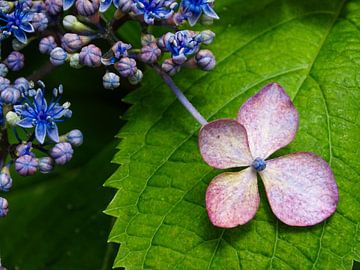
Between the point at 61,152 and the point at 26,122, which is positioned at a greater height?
the point at 26,122

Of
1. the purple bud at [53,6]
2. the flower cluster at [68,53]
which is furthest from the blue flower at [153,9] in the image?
the purple bud at [53,6]

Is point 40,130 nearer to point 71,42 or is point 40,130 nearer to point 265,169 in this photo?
point 71,42

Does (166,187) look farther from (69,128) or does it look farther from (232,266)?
(69,128)

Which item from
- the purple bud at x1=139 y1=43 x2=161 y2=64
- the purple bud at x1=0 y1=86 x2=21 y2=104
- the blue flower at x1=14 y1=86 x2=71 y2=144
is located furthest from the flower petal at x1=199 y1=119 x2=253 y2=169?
the purple bud at x1=0 y1=86 x2=21 y2=104

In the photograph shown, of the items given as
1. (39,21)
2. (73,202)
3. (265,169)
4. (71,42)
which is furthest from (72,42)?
(73,202)

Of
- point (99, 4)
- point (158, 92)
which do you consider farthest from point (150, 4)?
point (158, 92)

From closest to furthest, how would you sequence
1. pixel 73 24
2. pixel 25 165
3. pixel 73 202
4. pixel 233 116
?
pixel 25 165
pixel 73 24
pixel 233 116
pixel 73 202

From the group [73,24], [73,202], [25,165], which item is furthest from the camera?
[73,202]

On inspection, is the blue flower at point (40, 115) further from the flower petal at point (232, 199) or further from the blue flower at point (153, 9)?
the flower petal at point (232, 199)
